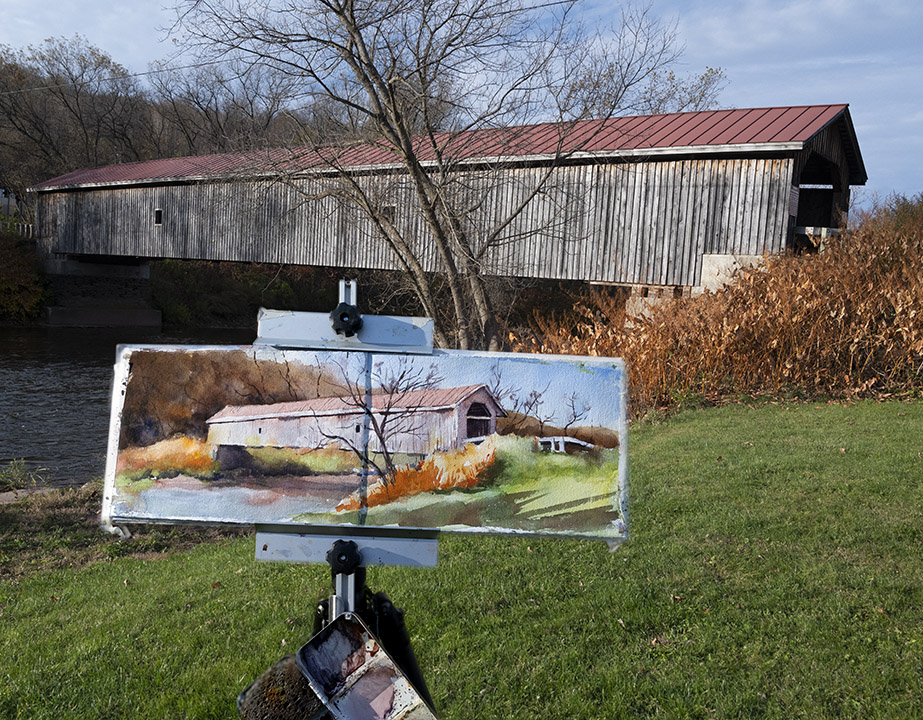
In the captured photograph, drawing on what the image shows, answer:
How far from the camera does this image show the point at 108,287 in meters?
31.8

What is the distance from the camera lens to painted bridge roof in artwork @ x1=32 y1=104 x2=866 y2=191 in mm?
12148

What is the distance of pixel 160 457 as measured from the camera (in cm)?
182

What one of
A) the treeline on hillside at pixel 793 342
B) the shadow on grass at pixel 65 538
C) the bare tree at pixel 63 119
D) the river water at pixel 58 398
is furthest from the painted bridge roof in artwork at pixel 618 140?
the bare tree at pixel 63 119

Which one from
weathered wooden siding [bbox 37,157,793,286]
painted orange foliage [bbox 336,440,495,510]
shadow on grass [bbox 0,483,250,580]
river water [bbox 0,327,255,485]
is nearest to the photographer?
painted orange foliage [bbox 336,440,495,510]

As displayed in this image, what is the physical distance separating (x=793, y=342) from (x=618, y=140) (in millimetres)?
5835

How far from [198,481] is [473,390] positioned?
2.24 ft

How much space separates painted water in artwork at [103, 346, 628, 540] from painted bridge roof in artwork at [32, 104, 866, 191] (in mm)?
9654

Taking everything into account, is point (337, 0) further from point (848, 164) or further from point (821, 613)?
point (848, 164)

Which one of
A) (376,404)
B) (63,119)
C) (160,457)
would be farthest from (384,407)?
(63,119)

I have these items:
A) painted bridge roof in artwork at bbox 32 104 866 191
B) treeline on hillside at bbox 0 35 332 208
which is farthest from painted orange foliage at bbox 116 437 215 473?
treeline on hillside at bbox 0 35 332 208

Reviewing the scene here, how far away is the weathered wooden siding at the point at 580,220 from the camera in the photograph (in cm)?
1353

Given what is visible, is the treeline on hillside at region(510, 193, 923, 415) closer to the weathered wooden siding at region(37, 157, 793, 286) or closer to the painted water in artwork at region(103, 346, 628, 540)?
the weathered wooden siding at region(37, 157, 793, 286)

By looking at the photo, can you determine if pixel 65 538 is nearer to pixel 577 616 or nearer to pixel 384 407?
pixel 577 616

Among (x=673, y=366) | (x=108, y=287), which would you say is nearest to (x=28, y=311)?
(x=108, y=287)
